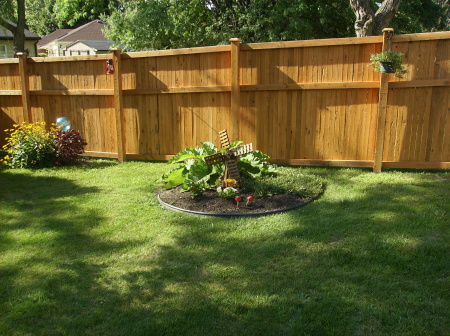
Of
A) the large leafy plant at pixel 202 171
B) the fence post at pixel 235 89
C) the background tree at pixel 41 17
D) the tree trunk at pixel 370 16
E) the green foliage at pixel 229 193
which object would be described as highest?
the background tree at pixel 41 17

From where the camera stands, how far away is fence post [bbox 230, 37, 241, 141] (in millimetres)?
7070

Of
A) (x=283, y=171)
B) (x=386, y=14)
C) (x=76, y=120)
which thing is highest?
(x=386, y=14)

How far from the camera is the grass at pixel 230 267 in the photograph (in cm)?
296

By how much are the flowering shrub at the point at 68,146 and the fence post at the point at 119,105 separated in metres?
0.75

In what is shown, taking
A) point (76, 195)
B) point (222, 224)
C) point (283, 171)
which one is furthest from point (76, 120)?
point (222, 224)

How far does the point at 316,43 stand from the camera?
6.75 m

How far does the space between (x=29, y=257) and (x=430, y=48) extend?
5.99m

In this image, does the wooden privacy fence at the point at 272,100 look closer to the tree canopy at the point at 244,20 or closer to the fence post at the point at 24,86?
the fence post at the point at 24,86

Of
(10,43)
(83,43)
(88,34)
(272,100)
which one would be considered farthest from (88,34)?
(272,100)

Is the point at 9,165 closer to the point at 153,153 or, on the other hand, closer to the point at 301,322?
the point at 153,153

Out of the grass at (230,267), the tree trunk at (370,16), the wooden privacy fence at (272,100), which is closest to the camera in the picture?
the grass at (230,267)

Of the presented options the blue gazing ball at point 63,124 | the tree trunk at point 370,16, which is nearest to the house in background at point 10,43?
the blue gazing ball at point 63,124

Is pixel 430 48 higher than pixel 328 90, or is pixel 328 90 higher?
pixel 430 48

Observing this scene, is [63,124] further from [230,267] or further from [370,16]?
[370,16]
